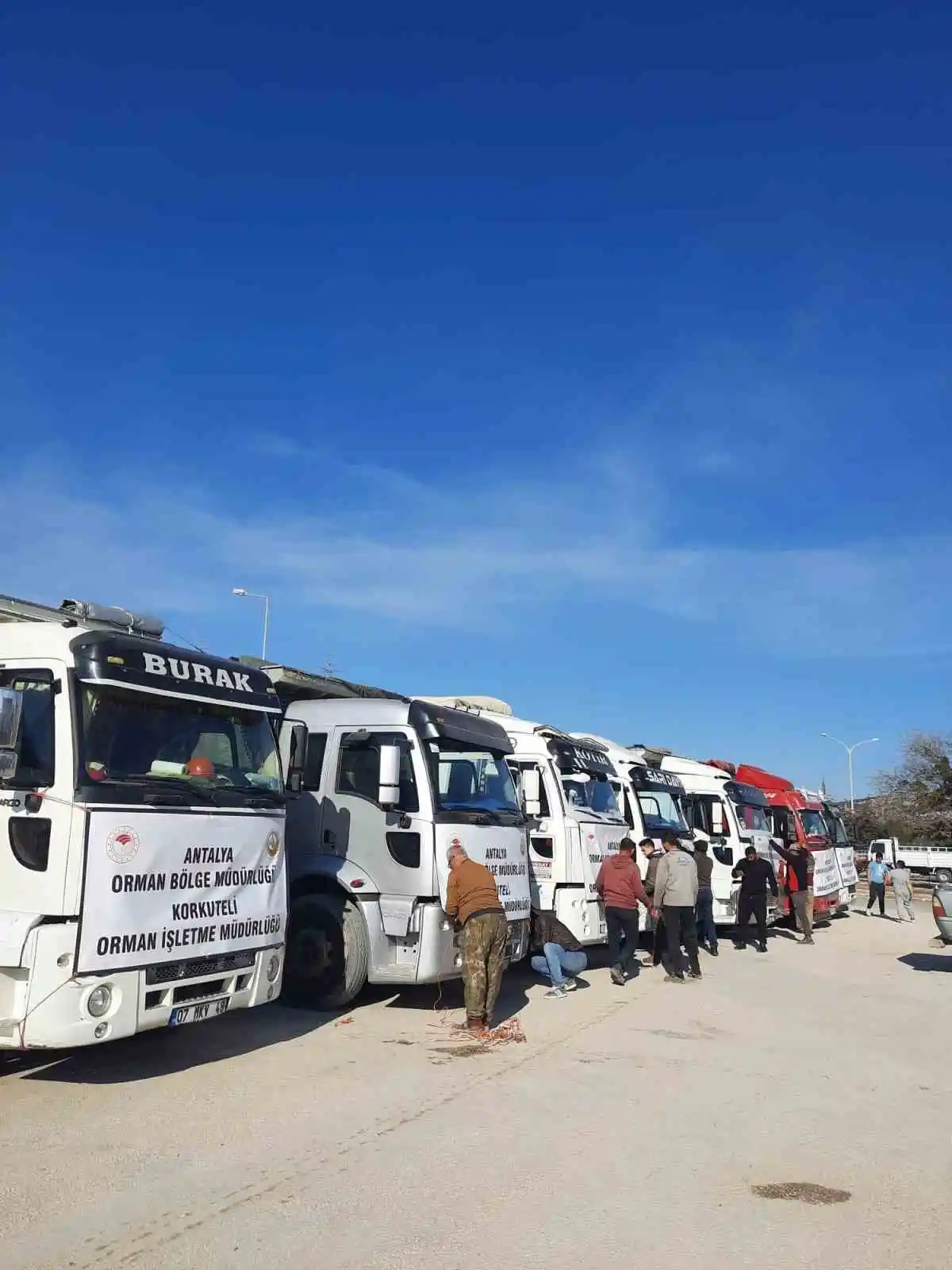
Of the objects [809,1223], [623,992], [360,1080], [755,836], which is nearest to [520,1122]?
[360,1080]

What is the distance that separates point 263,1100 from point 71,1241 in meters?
2.26

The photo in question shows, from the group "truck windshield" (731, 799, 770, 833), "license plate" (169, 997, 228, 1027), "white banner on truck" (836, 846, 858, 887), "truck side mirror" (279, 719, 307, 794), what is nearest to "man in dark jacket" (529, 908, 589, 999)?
"truck side mirror" (279, 719, 307, 794)

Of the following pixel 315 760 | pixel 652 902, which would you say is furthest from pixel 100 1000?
pixel 652 902

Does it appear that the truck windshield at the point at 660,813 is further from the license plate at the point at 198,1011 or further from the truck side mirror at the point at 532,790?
the license plate at the point at 198,1011

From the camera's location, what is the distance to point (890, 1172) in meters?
5.52

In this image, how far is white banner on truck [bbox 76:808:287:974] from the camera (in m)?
6.21

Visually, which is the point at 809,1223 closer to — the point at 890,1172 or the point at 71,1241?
the point at 890,1172

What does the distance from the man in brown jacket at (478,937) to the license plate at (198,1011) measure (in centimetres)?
225

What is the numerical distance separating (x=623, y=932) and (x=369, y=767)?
405 cm

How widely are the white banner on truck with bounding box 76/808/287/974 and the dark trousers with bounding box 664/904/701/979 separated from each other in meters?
5.92

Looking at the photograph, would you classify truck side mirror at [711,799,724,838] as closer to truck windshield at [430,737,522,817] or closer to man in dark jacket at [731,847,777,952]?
man in dark jacket at [731,847,777,952]

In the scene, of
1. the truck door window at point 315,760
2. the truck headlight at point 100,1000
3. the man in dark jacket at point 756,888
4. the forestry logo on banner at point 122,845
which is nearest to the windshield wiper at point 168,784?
the forestry logo on banner at point 122,845

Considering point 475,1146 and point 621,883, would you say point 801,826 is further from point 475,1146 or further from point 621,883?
point 475,1146

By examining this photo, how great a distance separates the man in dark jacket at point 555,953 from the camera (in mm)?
10742
